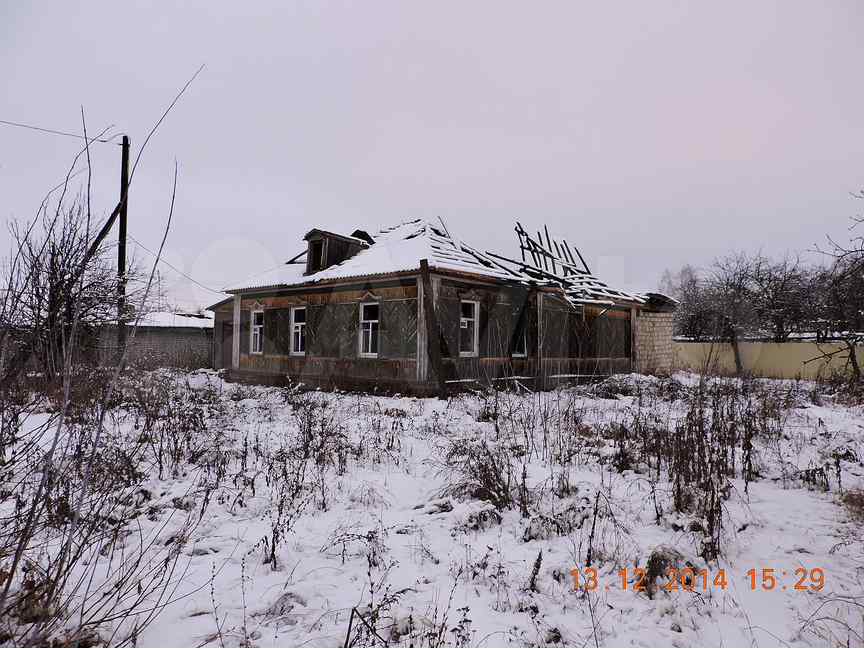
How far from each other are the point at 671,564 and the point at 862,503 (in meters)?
2.34

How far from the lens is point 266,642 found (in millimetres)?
2762

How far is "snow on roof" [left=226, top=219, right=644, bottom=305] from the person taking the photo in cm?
1302

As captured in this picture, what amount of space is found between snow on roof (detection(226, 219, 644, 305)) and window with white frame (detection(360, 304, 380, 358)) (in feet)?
3.47

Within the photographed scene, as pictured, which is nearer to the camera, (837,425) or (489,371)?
(837,425)

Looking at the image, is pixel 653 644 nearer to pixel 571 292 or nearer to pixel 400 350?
pixel 400 350

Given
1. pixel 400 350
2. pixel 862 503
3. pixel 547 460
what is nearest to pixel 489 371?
pixel 400 350

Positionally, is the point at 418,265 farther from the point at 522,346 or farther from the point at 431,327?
the point at 522,346

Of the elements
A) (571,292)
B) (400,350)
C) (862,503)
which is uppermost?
(571,292)

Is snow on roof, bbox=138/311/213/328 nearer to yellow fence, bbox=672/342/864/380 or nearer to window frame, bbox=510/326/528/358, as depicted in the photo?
window frame, bbox=510/326/528/358

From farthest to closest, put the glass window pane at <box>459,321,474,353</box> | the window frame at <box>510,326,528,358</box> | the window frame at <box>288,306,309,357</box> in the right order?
the window frame at <box>288,306,309,357</box>
the window frame at <box>510,326,528,358</box>
the glass window pane at <box>459,321,474,353</box>

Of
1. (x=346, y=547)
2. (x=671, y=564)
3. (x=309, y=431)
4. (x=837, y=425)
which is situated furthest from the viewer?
(x=837, y=425)
